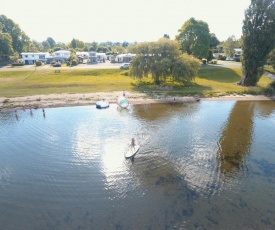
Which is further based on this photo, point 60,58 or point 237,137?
point 60,58

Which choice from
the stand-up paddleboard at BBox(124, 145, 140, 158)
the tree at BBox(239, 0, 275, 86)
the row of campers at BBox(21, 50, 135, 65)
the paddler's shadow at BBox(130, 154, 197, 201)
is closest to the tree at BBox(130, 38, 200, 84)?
the tree at BBox(239, 0, 275, 86)

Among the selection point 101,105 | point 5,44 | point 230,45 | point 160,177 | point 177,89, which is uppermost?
point 230,45

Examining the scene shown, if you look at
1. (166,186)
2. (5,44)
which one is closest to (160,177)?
(166,186)

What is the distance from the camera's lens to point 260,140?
125ft

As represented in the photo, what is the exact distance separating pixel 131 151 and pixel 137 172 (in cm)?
462

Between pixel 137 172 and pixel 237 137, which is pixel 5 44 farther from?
pixel 237 137

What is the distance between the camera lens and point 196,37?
308 feet

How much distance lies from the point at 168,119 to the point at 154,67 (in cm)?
2809

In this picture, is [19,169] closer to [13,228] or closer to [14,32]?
[13,228]

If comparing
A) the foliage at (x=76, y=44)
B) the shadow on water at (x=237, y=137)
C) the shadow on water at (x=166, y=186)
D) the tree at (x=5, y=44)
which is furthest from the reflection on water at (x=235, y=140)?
the foliage at (x=76, y=44)

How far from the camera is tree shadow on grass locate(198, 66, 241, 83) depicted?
83000mm

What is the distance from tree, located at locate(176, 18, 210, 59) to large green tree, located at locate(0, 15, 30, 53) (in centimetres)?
9137

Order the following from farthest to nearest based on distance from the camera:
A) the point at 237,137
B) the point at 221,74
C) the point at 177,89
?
the point at 221,74
the point at 177,89
the point at 237,137

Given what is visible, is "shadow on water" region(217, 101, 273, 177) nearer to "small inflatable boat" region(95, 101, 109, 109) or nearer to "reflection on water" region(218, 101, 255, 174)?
"reflection on water" region(218, 101, 255, 174)
